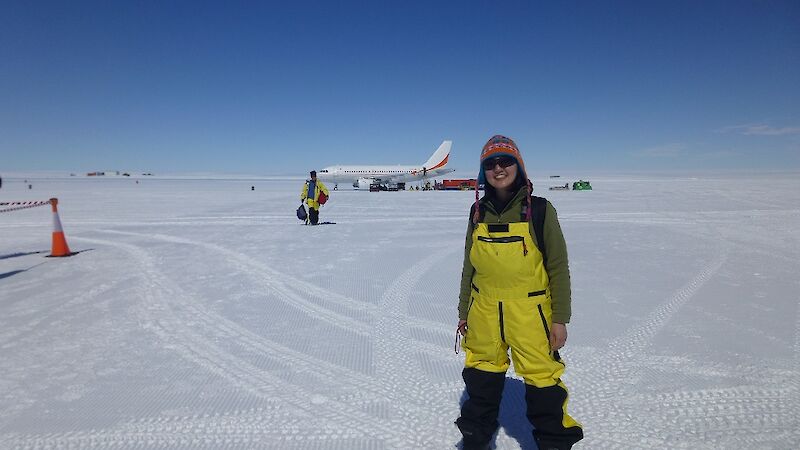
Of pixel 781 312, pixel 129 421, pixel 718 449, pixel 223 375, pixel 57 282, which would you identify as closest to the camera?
pixel 718 449

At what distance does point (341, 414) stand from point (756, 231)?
12.6m

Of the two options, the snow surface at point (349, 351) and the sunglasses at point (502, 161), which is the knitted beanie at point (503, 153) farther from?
the snow surface at point (349, 351)

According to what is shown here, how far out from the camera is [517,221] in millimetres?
2221

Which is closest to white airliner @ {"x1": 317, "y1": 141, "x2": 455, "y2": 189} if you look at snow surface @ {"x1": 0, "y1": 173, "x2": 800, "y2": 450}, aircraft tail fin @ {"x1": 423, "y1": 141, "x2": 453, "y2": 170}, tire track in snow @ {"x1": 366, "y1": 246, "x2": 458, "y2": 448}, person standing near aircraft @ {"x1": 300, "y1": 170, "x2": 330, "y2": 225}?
aircraft tail fin @ {"x1": 423, "y1": 141, "x2": 453, "y2": 170}

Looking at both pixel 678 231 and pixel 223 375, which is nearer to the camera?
pixel 223 375

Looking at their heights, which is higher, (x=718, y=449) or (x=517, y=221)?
(x=517, y=221)

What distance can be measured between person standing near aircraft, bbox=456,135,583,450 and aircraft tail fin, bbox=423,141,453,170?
5109 centimetres

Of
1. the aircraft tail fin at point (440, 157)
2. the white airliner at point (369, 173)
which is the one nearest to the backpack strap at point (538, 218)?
the white airliner at point (369, 173)

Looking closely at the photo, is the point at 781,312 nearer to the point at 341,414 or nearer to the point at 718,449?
the point at 718,449

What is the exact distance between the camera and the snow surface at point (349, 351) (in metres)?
2.76

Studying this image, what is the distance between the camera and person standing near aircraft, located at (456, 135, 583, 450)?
2.20 metres

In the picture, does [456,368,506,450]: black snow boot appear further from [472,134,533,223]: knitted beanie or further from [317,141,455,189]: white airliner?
A: [317,141,455,189]: white airliner

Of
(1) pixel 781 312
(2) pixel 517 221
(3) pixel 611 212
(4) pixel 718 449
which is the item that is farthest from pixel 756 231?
(2) pixel 517 221

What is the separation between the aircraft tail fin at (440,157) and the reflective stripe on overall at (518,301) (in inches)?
2015
